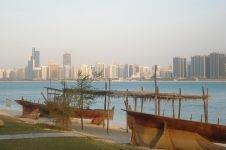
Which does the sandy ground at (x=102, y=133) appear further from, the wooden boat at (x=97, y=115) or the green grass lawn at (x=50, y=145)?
the green grass lawn at (x=50, y=145)

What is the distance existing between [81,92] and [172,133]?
362 inches

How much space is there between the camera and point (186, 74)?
13588 cm

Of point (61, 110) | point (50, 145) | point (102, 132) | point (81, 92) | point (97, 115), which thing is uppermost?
point (81, 92)

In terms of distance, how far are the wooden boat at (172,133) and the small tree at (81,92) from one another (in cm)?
699

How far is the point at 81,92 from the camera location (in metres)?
29.0

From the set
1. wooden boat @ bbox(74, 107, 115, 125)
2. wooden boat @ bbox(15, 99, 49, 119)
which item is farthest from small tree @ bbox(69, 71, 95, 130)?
wooden boat @ bbox(15, 99, 49, 119)

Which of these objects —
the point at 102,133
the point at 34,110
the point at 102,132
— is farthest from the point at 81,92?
the point at 34,110

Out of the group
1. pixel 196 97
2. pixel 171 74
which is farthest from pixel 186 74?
pixel 196 97

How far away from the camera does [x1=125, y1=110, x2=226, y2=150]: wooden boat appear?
2056 cm

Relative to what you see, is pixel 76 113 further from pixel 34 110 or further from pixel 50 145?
pixel 50 145

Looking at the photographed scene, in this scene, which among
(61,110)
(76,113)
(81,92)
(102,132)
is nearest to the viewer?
(61,110)

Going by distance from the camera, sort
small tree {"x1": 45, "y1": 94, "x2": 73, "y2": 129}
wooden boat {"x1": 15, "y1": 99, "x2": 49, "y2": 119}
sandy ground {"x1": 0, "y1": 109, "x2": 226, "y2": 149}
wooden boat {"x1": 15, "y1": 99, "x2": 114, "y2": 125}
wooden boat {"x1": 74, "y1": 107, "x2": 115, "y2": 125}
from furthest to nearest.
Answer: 1. wooden boat {"x1": 15, "y1": 99, "x2": 49, "y2": 119}
2. wooden boat {"x1": 74, "y1": 107, "x2": 115, "y2": 125}
3. wooden boat {"x1": 15, "y1": 99, "x2": 114, "y2": 125}
4. small tree {"x1": 45, "y1": 94, "x2": 73, "y2": 129}
5. sandy ground {"x1": 0, "y1": 109, "x2": 226, "y2": 149}

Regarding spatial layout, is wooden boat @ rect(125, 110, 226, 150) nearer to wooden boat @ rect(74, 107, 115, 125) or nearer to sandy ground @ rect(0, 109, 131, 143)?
sandy ground @ rect(0, 109, 131, 143)

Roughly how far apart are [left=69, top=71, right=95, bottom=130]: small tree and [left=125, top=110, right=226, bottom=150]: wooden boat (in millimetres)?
6987
